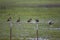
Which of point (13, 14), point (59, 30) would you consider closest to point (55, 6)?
point (59, 30)

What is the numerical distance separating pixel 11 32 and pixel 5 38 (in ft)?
0.56

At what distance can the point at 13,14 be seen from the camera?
2.76 meters

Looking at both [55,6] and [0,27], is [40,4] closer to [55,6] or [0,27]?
[55,6]

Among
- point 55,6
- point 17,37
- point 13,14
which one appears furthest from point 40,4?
point 17,37

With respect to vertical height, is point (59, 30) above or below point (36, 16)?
below

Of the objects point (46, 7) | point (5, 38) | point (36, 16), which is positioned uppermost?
point (46, 7)

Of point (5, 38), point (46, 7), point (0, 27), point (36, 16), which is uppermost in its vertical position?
point (46, 7)

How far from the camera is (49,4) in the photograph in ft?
8.93

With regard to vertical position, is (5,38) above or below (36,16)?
below

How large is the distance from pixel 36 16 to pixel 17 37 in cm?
58

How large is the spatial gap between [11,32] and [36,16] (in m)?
0.61

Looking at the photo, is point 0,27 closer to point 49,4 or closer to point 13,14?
point 13,14

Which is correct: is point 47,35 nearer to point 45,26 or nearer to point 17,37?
point 45,26

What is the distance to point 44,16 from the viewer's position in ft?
8.92
